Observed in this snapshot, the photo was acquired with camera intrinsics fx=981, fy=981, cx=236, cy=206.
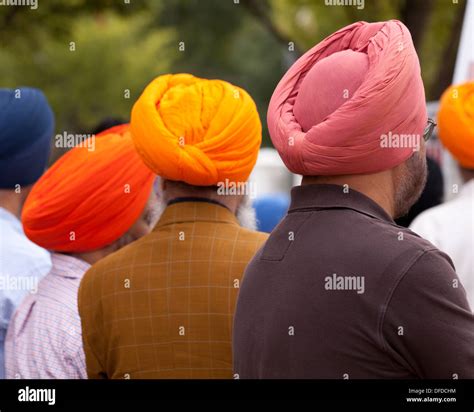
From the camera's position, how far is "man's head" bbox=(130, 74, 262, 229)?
123 inches

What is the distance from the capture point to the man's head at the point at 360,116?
219 centimetres

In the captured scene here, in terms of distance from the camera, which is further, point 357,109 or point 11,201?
point 11,201

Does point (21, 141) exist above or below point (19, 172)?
above

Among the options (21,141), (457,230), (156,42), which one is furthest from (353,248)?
(156,42)

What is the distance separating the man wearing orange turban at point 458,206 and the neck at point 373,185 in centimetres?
198

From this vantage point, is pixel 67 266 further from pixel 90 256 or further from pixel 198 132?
pixel 198 132

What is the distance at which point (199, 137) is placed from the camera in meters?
3.17

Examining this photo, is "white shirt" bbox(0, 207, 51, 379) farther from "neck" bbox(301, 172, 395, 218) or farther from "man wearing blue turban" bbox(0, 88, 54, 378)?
"neck" bbox(301, 172, 395, 218)

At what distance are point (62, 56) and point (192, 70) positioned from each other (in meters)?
10.7

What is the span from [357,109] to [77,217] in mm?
1750

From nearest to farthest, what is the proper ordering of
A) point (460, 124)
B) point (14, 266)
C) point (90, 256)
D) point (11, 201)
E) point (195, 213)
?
point (195, 213)
point (90, 256)
point (14, 266)
point (11, 201)
point (460, 124)

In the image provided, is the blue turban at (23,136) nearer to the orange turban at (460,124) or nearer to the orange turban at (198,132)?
the orange turban at (198,132)

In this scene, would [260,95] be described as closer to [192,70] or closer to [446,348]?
[192,70]

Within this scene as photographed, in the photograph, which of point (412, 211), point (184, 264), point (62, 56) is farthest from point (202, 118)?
point (62, 56)
